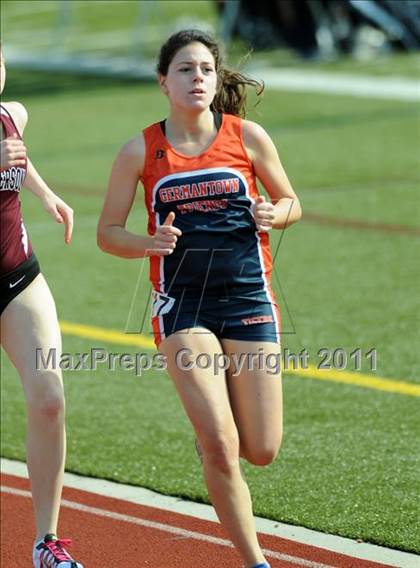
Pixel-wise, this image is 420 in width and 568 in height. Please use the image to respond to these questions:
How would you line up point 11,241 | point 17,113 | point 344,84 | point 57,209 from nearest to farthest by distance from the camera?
point 11,241 < point 17,113 < point 57,209 < point 344,84

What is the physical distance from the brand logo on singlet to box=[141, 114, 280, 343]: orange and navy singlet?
0.52m

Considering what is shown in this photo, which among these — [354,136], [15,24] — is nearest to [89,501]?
[354,136]

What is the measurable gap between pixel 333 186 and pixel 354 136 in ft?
10.4

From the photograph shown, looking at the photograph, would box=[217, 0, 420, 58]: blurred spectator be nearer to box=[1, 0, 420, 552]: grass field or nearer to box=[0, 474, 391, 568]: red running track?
box=[1, 0, 420, 552]: grass field

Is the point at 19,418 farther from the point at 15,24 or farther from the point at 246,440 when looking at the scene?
the point at 15,24

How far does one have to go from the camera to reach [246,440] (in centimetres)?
508

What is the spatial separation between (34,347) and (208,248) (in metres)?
0.82

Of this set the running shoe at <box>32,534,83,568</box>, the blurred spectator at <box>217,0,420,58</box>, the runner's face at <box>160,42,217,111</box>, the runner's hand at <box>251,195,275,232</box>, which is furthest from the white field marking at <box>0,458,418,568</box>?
the blurred spectator at <box>217,0,420,58</box>

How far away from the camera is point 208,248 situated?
5020 millimetres

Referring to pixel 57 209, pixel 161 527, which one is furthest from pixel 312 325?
pixel 57 209

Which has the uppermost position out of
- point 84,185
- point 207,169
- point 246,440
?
point 207,169

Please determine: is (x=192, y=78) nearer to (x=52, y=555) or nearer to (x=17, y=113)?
(x=17, y=113)

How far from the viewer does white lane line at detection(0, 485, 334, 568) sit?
5.51m

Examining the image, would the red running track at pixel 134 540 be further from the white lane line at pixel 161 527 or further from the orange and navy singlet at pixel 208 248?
the orange and navy singlet at pixel 208 248
